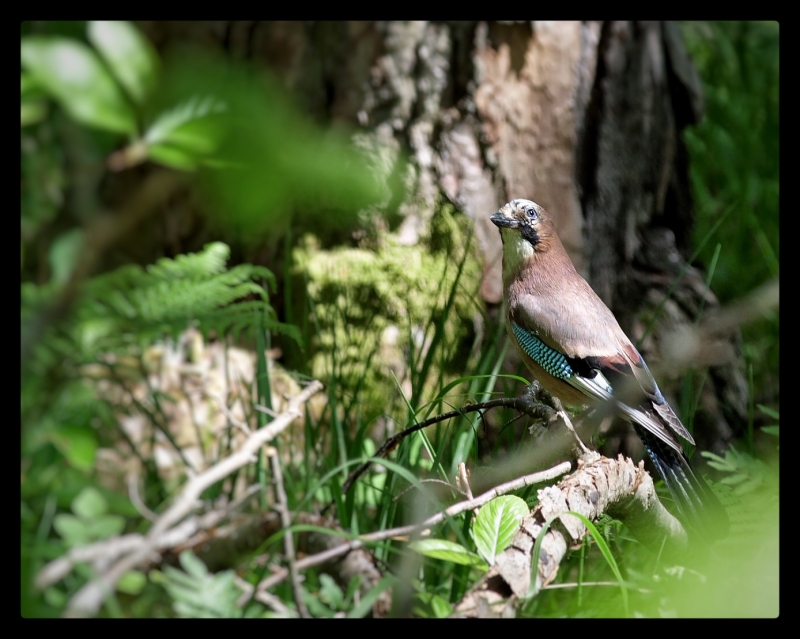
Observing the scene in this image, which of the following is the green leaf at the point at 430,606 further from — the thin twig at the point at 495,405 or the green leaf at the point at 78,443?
the green leaf at the point at 78,443

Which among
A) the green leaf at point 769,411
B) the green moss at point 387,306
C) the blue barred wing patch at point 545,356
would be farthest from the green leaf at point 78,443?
the green leaf at point 769,411

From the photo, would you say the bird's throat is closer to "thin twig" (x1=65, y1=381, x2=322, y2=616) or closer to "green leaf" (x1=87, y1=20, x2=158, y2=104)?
"thin twig" (x1=65, y1=381, x2=322, y2=616)

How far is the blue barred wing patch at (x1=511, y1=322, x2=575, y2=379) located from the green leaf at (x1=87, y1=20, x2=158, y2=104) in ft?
4.35

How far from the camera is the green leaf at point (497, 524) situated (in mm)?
1329

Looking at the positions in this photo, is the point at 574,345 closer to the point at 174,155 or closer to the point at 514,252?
the point at 514,252

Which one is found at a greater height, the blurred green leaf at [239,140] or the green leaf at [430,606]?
the blurred green leaf at [239,140]

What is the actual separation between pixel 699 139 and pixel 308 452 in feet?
6.26

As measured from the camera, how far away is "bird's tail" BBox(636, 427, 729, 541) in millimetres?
1646

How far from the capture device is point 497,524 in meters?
1.36

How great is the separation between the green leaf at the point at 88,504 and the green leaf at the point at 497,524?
2.25 ft

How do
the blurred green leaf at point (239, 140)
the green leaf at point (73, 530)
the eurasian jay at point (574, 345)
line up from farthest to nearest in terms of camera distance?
A: the eurasian jay at point (574, 345) → the green leaf at point (73, 530) → the blurred green leaf at point (239, 140)

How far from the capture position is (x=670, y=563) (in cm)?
166

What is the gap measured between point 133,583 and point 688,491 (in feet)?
4.10
